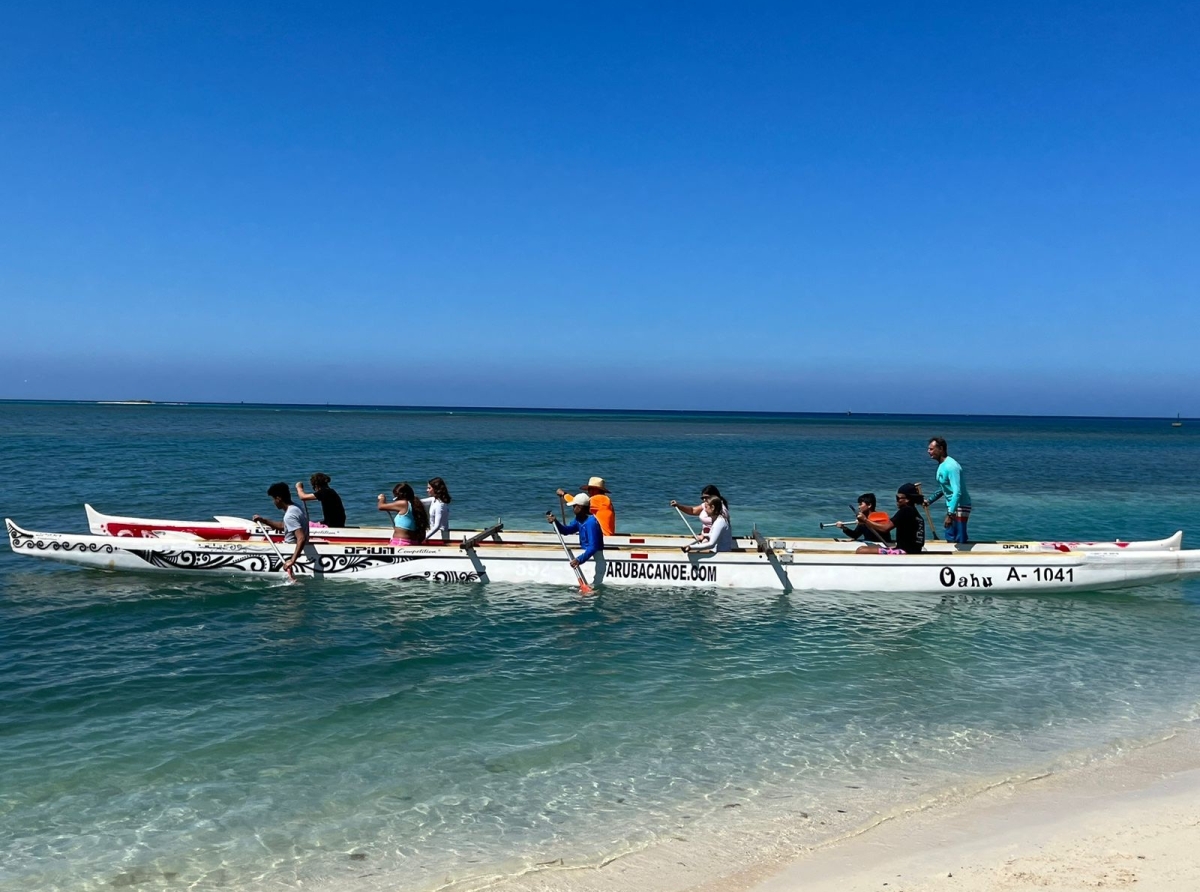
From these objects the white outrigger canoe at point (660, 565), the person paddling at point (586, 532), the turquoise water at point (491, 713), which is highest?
the person paddling at point (586, 532)

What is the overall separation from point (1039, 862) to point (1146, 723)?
3.98 meters

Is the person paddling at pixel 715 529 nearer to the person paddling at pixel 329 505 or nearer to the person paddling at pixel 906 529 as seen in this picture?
the person paddling at pixel 906 529

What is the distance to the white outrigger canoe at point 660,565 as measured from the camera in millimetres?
14266

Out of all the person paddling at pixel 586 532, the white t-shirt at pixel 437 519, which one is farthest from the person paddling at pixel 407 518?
the person paddling at pixel 586 532

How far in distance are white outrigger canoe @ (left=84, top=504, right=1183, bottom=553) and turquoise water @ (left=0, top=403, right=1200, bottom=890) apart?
3.13ft

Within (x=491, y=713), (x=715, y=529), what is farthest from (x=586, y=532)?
(x=491, y=713)

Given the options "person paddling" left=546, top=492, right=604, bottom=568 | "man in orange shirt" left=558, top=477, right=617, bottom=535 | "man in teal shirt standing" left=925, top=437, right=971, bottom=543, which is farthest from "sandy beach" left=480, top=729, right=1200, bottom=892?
"man in orange shirt" left=558, top=477, right=617, bottom=535

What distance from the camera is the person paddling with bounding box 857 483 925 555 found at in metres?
14.2

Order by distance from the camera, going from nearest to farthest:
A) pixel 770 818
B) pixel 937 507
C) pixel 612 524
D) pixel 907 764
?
pixel 770 818
pixel 907 764
pixel 612 524
pixel 937 507

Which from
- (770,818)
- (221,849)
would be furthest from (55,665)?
(770,818)

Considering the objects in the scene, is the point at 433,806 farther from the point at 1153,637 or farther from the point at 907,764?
the point at 1153,637

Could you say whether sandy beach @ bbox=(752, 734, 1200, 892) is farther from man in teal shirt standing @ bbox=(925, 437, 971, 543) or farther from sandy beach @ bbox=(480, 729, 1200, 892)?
man in teal shirt standing @ bbox=(925, 437, 971, 543)

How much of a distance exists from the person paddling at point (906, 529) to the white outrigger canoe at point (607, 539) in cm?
34

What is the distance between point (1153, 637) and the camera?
12141mm
